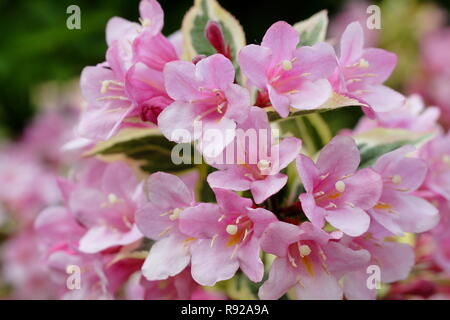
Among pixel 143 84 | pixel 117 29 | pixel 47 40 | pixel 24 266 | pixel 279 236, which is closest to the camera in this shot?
pixel 279 236

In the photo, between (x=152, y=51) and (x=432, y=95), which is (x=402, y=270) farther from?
(x=432, y=95)

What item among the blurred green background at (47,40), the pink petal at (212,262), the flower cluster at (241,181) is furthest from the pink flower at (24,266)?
the pink petal at (212,262)

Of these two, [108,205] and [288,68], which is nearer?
[288,68]

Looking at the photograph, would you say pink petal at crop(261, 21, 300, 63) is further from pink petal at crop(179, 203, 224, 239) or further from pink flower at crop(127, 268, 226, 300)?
pink flower at crop(127, 268, 226, 300)

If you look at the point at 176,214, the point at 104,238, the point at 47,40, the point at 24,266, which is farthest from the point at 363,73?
the point at 47,40

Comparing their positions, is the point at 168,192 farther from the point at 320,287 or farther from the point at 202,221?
the point at 320,287
